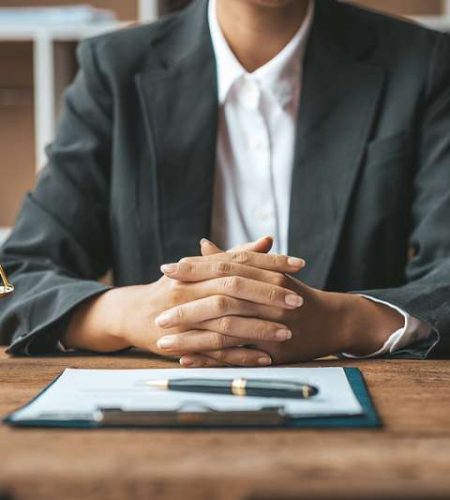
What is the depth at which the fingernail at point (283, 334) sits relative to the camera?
3.54 ft

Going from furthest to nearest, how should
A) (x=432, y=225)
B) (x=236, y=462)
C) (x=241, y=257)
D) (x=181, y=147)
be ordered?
1. (x=181, y=147)
2. (x=432, y=225)
3. (x=241, y=257)
4. (x=236, y=462)

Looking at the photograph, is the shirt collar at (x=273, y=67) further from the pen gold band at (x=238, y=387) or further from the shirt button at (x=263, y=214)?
the pen gold band at (x=238, y=387)

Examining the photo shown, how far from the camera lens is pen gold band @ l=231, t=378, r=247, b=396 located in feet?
2.73

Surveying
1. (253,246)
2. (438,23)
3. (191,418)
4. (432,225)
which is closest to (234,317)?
(253,246)

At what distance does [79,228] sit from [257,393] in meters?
0.80

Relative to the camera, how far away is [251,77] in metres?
1.62

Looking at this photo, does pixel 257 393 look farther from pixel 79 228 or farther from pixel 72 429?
pixel 79 228

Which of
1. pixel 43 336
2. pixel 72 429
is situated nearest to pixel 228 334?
pixel 43 336

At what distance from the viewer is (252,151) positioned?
1620 millimetres

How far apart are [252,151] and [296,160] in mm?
103

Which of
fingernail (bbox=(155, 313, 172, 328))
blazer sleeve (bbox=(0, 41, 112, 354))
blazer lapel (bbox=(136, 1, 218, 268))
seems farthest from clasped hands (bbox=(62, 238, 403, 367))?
blazer lapel (bbox=(136, 1, 218, 268))

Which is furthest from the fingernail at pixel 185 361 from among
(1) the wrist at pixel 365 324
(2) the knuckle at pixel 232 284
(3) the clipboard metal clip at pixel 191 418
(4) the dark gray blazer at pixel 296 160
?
(4) the dark gray blazer at pixel 296 160

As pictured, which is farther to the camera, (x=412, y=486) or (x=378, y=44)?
(x=378, y=44)

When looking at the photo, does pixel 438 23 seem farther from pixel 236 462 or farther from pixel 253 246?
pixel 236 462
